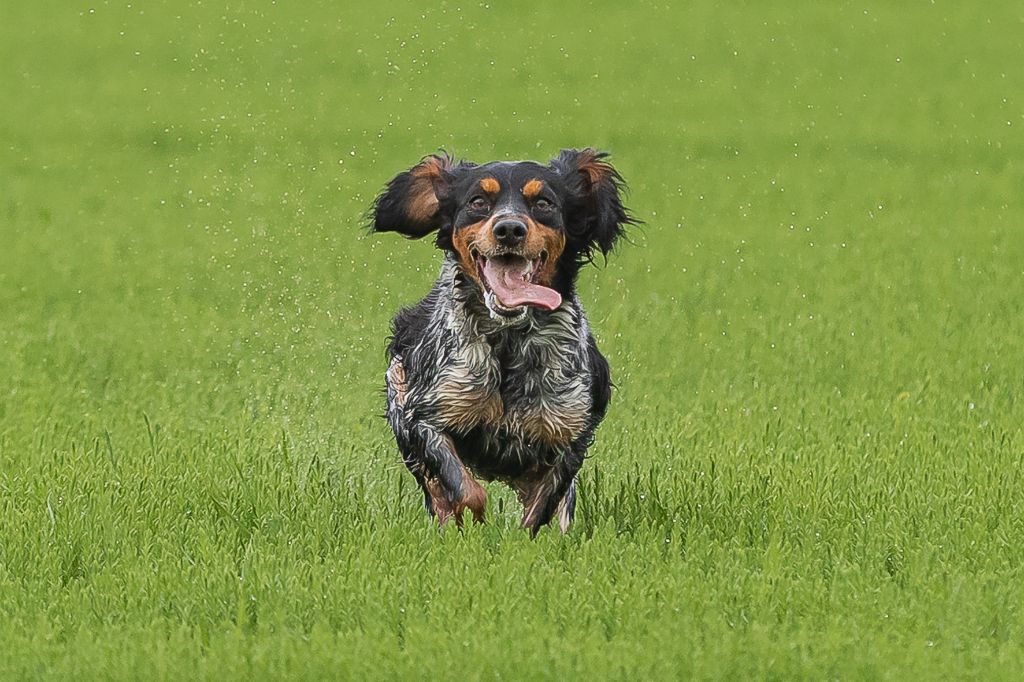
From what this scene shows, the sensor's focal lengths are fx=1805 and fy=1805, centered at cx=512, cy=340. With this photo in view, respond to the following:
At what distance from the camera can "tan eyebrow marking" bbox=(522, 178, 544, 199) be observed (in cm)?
666

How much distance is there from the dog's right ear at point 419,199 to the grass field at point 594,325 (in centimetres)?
105

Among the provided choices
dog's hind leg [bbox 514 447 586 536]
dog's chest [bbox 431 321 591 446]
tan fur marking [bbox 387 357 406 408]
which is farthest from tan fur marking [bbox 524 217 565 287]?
tan fur marking [bbox 387 357 406 408]

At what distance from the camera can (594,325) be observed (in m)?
11.8

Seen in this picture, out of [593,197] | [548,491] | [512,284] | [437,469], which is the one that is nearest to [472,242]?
[512,284]

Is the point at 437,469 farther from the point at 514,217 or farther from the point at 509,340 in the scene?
the point at 514,217

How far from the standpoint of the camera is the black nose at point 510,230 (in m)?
6.43

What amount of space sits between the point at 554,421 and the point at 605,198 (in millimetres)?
991

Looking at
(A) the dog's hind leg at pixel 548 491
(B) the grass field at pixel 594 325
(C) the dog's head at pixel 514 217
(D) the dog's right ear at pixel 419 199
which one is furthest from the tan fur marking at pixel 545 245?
(B) the grass field at pixel 594 325

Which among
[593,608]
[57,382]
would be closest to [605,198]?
[593,608]

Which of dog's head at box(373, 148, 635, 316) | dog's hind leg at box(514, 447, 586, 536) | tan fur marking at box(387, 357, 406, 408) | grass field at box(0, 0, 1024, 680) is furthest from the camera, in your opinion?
tan fur marking at box(387, 357, 406, 408)

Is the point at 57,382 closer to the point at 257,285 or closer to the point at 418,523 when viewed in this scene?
the point at 257,285

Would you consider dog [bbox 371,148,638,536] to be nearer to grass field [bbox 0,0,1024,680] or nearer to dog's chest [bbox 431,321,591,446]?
dog's chest [bbox 431,321,591,446]

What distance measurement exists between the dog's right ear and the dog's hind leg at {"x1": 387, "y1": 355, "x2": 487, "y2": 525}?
636 mm

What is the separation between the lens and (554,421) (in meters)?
→ 6.73
